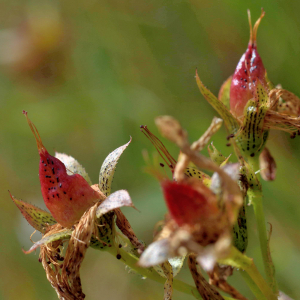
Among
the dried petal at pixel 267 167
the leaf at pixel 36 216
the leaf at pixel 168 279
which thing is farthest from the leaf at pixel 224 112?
the leaf at pixel 36 216

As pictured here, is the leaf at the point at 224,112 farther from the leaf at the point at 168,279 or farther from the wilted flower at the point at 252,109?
the leaf at the point at 168,279

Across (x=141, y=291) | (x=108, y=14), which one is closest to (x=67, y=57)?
(x=108, y=14)

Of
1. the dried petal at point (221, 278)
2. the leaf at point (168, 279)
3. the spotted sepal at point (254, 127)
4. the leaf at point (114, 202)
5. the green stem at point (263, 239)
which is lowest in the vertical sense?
the dried petal at point (221, 278)

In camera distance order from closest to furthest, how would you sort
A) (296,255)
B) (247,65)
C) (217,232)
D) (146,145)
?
(217,232)
(247,65)
(296,255)
(146,145)

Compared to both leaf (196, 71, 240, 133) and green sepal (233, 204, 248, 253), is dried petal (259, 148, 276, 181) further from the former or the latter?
green sepal (233, 204, 248, 253)

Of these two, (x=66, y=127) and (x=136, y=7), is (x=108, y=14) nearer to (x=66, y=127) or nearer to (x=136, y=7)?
(x=136, y=7)

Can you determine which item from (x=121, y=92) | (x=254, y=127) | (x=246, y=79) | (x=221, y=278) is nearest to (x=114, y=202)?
(x=221, y=278)
